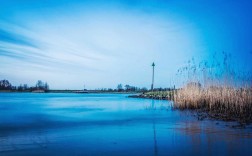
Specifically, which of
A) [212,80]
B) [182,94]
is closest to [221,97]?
[212,80]

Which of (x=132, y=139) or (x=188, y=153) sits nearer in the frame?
(x=188, y=153)

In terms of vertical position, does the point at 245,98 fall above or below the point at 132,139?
above

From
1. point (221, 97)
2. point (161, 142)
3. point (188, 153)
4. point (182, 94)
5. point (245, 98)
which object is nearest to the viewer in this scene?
point (188, 153)

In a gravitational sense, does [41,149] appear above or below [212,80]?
below

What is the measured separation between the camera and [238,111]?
12.6 meters

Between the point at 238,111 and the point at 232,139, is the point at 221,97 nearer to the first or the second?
the point at 238,111

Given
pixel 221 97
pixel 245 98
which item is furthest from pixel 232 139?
pixel 221 97

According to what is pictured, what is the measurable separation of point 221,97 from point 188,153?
9.63 m

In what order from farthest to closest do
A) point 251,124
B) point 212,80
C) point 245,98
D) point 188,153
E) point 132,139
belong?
point 212,80, point 245,98, point 251,124, point 132,139, point 188,153

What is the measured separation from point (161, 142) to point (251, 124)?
4.36m

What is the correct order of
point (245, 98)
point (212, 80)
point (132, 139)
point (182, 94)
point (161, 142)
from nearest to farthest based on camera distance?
point (161, 142), point (132, 139), point (245, 98), point (212, 80), point (182, 94)

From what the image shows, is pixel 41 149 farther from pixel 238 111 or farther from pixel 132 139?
pixel 238 111

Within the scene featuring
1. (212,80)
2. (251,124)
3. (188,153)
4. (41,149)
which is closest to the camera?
(188,153)

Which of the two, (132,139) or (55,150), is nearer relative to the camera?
(55,150)
